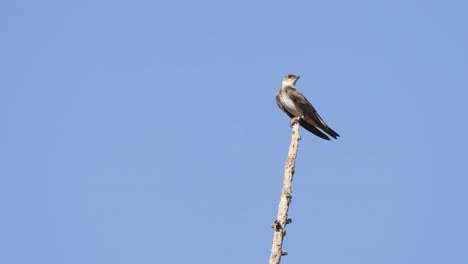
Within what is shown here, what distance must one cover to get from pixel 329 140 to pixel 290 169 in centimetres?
423

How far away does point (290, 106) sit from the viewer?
14438 mm

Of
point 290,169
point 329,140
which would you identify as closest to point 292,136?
point 290,169

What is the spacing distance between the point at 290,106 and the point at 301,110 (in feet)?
1.25

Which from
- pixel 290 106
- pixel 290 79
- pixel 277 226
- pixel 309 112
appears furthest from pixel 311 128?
pixel 277 226

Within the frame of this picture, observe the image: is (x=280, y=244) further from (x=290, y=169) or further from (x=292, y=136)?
(x=292, y=136)

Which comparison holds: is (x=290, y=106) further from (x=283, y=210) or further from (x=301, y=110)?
(x=283, y=210)

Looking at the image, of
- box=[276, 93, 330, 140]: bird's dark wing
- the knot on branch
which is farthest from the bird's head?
the knot on branch

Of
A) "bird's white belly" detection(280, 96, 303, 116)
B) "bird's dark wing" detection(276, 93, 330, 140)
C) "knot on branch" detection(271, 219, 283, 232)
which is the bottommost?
"knot on branch" detection(271, 219, 283, 232)

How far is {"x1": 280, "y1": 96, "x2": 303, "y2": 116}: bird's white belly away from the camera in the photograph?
14240 mm

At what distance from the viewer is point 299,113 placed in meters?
14.2

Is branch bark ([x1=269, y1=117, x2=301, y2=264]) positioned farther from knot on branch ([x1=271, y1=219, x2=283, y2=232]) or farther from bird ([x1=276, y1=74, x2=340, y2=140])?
bird ([x1=276, y1=74, x2=340, y2=140])

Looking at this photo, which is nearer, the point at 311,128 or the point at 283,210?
the point at 283,210

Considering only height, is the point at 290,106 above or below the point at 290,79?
below

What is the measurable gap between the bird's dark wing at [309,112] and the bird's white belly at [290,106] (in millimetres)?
83
